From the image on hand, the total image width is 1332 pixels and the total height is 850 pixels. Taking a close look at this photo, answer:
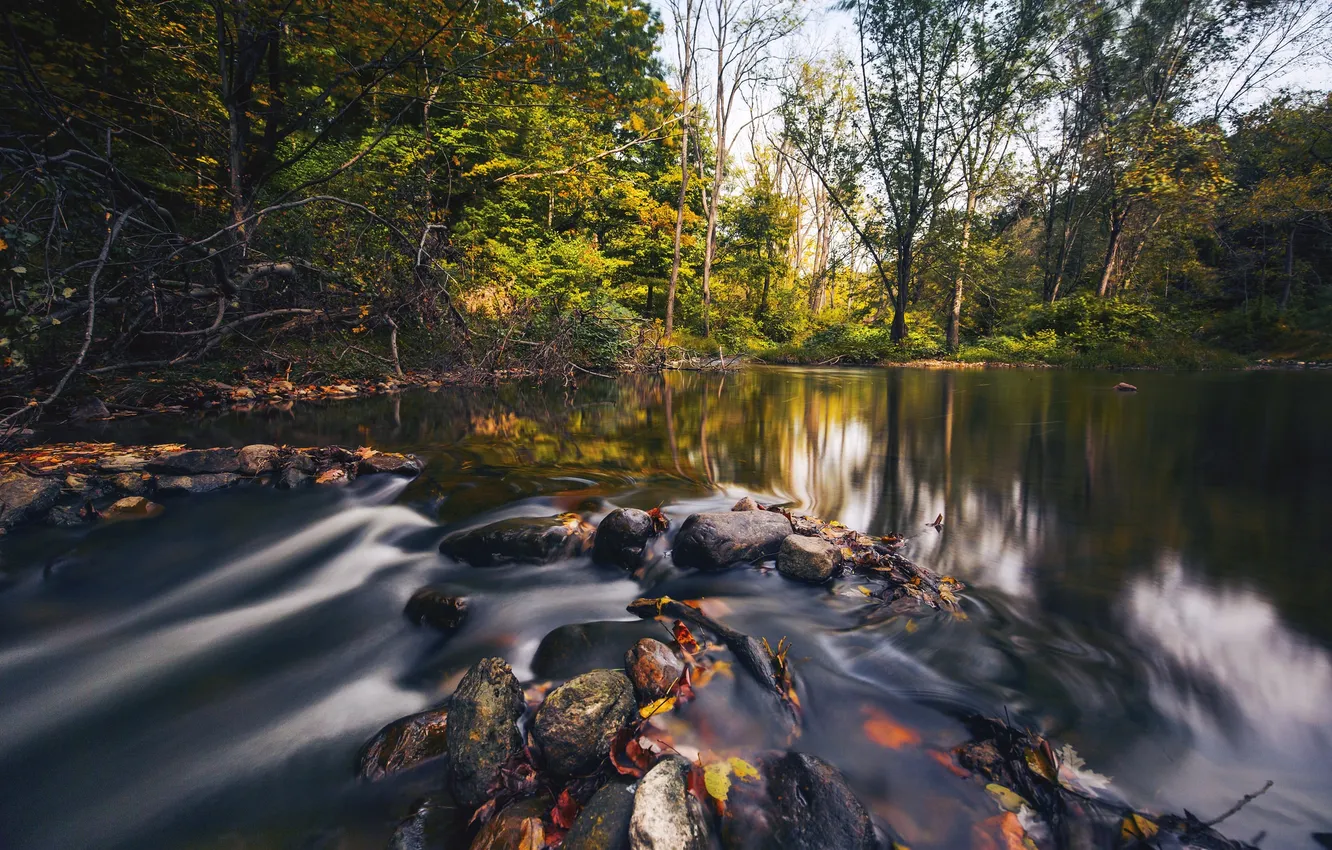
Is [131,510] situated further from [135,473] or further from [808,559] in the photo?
[808,559]

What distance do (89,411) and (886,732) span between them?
29.4 ft

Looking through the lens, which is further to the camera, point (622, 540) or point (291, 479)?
point (291, 479)

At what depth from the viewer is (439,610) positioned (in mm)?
2650

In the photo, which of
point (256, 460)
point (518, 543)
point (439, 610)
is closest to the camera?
point (439, 610)

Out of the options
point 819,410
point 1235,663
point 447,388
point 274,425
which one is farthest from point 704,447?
point 447,388

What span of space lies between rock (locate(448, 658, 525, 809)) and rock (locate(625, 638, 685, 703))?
1.42ft

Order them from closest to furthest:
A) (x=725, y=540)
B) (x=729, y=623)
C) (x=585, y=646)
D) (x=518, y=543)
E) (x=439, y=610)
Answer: (x=585, y=646) → (x=729, y=623) → (x=439, y=610) → (x=725, y=540) → (x=518, y=543)

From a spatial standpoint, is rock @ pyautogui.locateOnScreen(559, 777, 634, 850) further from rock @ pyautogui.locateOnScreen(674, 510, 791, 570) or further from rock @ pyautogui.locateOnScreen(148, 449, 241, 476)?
rock @ pyautogui.locateOnScreen(148, 449, 241, 476)

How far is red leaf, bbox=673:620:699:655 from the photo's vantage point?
87.5 inches

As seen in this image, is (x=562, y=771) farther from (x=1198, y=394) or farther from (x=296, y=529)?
(x=1198, y=394)

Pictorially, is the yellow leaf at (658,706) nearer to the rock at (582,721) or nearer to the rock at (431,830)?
the rock at (582,721)

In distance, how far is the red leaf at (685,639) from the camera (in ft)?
7.29

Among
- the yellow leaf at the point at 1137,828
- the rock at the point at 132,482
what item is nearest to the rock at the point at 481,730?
the yellow leaf at the point at 1137,828

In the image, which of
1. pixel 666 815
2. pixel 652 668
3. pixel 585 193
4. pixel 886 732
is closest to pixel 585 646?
pixel 652 668
